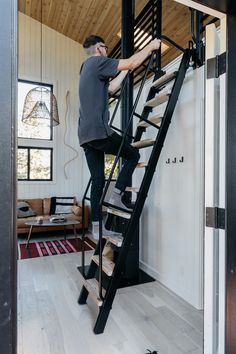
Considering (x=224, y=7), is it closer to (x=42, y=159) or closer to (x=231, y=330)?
(x=231, y=330)

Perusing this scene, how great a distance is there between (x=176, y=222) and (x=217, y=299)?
58.2 inches

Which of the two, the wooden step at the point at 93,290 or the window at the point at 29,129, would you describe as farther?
the window at the point at 29,129

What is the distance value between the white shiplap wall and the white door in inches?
210

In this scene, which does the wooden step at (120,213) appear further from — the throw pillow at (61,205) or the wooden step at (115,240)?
the throw pillow at (61,205)

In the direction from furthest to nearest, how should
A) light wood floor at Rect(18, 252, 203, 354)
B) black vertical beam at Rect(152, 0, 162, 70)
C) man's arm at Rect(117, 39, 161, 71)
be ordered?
1. black vertical beam at Rect(152, 0, 162, 70)
2. man's arm at Rect(117, 39, 161, 71)
3. light wood floor at Rect(18, 252, 203, 354)

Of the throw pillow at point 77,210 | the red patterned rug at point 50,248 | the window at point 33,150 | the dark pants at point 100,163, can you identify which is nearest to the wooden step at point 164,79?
the dark pants at point 100,163

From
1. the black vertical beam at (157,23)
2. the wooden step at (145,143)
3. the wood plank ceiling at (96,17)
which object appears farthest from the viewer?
the wood plank ceiling at (96,17)

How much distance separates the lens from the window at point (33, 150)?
19.3ft

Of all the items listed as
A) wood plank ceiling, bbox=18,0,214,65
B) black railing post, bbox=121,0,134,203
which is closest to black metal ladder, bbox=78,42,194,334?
black railing post, bbox=121,0,134,203

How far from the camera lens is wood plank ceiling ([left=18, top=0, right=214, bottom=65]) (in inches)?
147

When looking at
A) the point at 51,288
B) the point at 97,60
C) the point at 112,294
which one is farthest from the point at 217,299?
the point at 51,288

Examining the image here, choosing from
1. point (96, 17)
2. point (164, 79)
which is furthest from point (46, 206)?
point (164, 79)

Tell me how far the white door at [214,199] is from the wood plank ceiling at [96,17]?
303cm

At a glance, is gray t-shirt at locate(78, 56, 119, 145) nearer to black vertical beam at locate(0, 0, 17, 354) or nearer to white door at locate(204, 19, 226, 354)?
white door at locate(204, 19, 226, 354)
